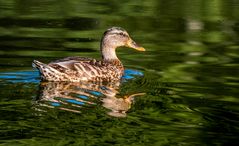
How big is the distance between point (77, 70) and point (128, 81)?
0.87 m

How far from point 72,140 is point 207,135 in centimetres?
159

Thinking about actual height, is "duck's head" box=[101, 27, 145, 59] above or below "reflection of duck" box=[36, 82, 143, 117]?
above

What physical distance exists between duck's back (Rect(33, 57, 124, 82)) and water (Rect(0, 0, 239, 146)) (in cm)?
17

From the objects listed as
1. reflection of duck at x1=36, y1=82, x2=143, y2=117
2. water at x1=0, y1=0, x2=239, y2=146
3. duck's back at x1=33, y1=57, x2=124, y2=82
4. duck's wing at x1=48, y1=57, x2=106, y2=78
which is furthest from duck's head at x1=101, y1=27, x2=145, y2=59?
reflection of duck at x1=36, y1=82, x2=143, y2=117

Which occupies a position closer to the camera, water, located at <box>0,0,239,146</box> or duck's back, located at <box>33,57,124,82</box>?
water, located at <box>0,0,239,146</box>

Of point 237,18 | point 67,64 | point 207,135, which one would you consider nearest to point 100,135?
point 207,135

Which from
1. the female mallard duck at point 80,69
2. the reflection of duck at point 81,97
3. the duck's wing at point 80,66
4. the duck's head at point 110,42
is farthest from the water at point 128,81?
the duck's head at point 110,42

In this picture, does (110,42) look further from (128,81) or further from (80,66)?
(80,66)

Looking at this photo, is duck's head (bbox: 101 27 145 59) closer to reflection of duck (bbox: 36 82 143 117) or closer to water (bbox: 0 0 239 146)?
water (bbox: 0 0 239 146)

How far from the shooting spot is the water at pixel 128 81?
370 inches

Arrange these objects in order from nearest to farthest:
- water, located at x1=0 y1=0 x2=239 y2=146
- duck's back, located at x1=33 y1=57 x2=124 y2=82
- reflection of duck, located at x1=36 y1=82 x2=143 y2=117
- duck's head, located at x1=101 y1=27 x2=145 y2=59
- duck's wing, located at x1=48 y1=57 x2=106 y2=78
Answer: water, located at x1=0 y1=0 x2=239 y2=146
reflection of duck, located at x1=36 y1=82 x2=143 y2=117
duck's back, located at x1=33 y1=57 x2=124 y2=82
duck's wing, located at x1=48 y1=57 x2=106 y2=78
duck's head, located at x1=101 y1=27 x2=145 y2=59

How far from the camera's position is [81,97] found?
11.2m

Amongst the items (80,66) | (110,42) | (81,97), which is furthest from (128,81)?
(81,97)

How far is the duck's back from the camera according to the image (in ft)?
40.6
